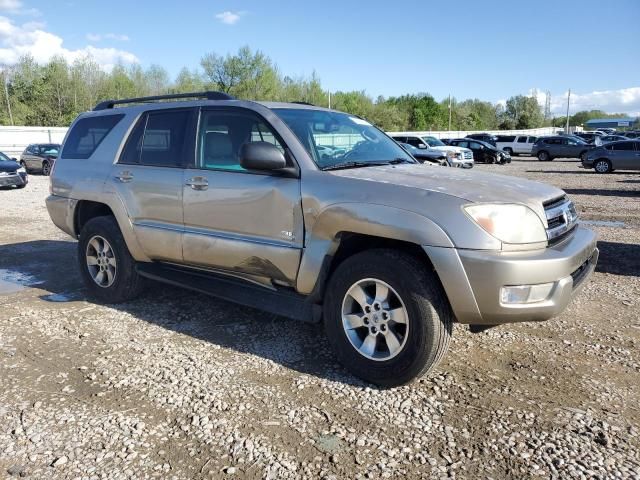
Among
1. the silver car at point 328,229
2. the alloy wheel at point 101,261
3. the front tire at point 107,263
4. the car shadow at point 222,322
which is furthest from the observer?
the alloy wheel at point 101,261

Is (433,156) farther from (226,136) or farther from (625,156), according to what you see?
(226,136)

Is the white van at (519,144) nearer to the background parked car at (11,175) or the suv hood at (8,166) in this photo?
the background parked car at (11,175)

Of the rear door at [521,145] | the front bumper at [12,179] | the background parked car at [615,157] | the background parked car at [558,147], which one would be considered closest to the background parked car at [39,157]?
the front bumper at [12,179]

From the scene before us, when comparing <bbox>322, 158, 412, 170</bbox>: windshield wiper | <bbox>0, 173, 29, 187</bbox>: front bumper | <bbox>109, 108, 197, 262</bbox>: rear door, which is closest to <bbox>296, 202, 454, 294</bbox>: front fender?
<bbox>322, 158, 412, 170</bbox>: windshield wiper

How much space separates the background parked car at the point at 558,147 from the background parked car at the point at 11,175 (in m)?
29.3

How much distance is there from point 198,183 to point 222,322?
1.27 metres

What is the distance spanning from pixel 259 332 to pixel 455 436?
79.8 inches

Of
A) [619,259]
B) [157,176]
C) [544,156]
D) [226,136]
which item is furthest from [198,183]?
[544,156]

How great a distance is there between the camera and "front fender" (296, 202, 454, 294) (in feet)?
10.6

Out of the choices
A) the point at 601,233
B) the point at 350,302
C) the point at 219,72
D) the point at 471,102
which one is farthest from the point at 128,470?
the point at 471,102

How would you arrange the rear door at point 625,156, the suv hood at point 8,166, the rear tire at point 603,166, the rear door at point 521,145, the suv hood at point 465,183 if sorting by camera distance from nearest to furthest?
1. the suv hood at point 465,183
2. the suv hood at point 8,166
3. the rear door at point 625,156
4. the rear tire at point 603,166
5. the rear door at point 521,145

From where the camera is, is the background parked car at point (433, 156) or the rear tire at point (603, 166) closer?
the background parked car at point (433, 156)

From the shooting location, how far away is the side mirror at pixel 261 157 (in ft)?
12.2

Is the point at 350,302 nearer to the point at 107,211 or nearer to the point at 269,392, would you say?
the point at 269,392
